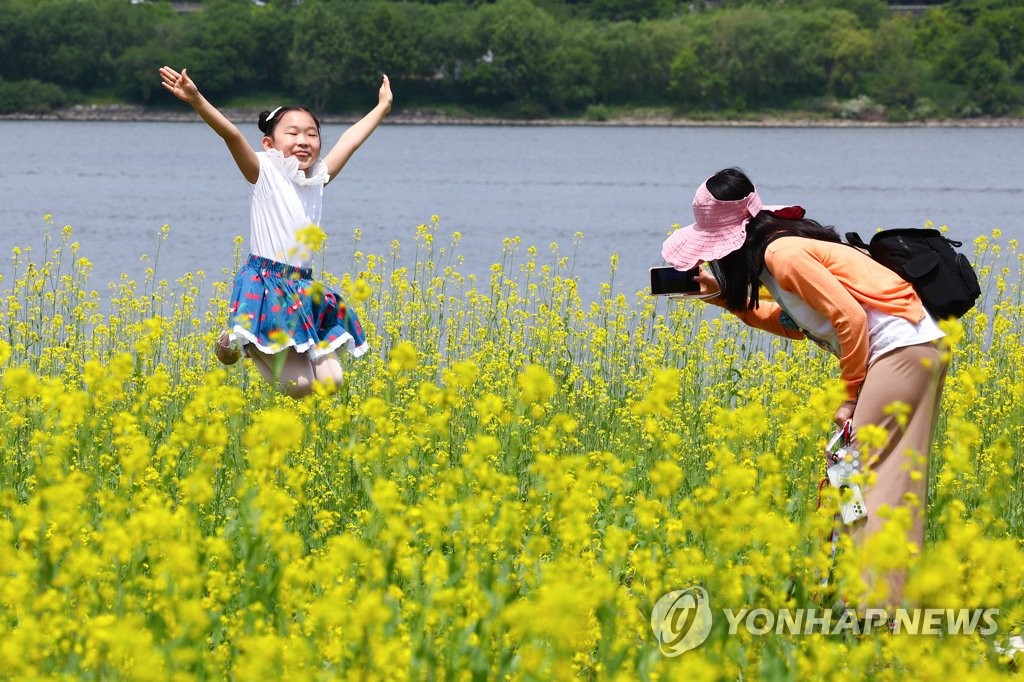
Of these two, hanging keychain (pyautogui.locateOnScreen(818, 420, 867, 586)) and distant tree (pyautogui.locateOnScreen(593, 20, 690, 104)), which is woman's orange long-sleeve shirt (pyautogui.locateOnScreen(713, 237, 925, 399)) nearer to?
hanging keychain (pyautogui.locateOnScreen(818, 420, 867, 586))

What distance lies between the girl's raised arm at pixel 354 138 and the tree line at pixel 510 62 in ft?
247

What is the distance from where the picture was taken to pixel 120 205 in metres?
28.6

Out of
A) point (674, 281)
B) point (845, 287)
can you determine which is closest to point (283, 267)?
point (674, 281)

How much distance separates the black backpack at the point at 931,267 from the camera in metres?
4.71

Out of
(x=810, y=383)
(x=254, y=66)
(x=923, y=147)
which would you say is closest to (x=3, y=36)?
(x=254, y=66)

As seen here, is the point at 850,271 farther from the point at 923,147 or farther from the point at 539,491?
the point at 923,147

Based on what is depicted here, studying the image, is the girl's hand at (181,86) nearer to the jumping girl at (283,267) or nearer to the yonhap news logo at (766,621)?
the jumping girl at (283,267)

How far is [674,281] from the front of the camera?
507cm

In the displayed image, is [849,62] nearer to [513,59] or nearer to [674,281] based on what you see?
[513,59]

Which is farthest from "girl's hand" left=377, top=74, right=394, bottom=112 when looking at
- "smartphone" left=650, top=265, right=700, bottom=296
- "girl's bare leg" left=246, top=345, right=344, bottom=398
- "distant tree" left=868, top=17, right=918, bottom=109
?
"distant tree" left=868, top=17, right=918, bottom=109

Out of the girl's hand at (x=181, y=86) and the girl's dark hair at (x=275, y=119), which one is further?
the girl's dark hair at (x=275, y=119)

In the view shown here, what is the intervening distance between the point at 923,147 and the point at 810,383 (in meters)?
51.5

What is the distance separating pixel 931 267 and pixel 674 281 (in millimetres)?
845

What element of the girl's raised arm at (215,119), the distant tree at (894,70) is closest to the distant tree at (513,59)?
the distant tree at (894,70)
